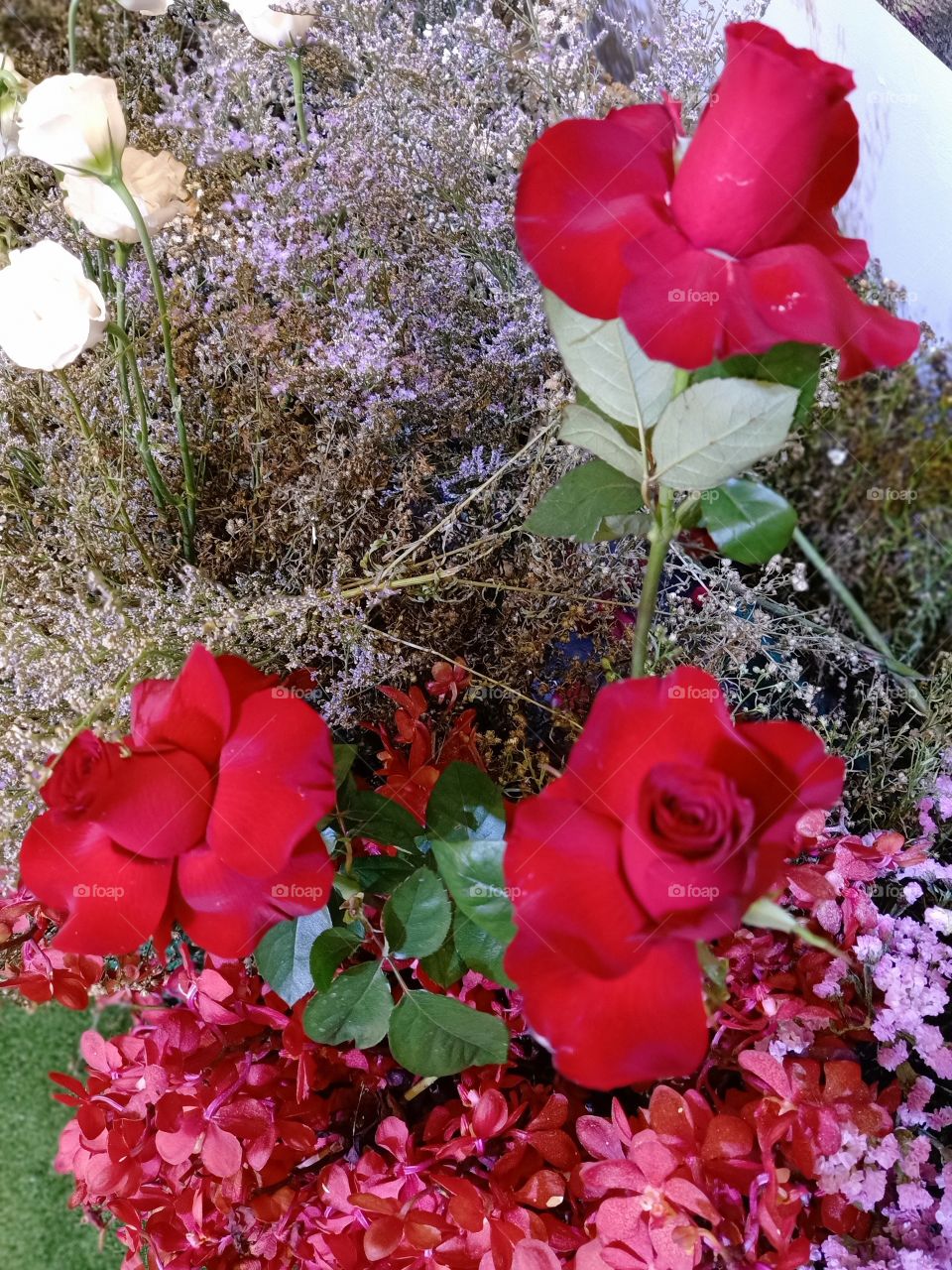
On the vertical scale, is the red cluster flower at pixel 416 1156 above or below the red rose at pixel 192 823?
below

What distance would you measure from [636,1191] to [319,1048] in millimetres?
195

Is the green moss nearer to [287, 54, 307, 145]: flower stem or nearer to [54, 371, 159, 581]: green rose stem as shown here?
[54, 371, 159, 581]: green rose stem

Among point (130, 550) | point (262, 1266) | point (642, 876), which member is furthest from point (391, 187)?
point (262, 1266)

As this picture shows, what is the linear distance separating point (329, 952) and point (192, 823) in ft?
0.48

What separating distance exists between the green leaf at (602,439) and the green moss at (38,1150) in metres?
1.05

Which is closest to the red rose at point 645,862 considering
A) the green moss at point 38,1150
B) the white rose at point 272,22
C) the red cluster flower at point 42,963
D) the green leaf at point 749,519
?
the green leaf at point 749,519

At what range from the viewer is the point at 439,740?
0.70 m

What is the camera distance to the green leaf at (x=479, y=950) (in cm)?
46

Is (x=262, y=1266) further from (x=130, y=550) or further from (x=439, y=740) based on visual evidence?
(x=130, y=550)

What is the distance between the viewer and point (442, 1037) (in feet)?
1.51

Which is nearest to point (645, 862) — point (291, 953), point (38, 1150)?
point (291, 953)

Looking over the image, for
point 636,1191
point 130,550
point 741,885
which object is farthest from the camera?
point 130,550

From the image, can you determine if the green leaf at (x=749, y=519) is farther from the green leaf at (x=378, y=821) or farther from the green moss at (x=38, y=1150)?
the green moss at (x=38, y=1150)

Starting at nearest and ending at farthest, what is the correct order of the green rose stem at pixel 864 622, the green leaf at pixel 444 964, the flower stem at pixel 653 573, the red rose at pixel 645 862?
the red rose at pixel 645 862 → the flower stem at pixel 653 573 → the green leaf at pixel 444 964 → the green rose stem at pixel 864 622
